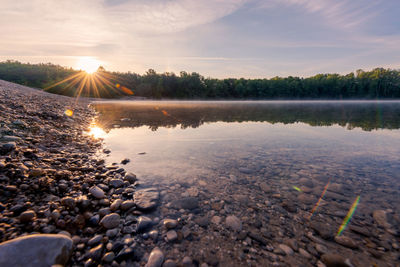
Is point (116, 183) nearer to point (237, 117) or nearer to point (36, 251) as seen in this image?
point (36, 251)

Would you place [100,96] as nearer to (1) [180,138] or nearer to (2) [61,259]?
(1) [180,138]

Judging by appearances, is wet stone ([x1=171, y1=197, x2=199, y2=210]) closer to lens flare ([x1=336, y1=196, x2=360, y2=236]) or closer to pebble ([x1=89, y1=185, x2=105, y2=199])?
pebble ([x1=89, y1=185, x2=105, y2=199])

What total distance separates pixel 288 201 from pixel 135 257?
279cm

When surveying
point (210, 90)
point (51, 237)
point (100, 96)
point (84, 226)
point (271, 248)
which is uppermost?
point (210, 90)

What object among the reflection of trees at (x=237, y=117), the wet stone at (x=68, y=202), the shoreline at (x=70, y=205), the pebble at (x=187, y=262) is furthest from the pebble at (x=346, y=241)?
the reflection of trees at (x=237, y=117)

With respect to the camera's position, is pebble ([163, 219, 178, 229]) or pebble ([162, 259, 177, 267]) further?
pebble ([163, 219, 178, 229])

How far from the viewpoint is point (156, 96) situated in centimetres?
7700

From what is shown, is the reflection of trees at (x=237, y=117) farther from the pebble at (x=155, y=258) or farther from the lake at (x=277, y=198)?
the pebble at (x=155, y=258)

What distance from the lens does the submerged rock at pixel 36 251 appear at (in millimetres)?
1596

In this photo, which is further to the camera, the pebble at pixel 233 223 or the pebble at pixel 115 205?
the pebble at pixel 115 205

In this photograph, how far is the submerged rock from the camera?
1.60 meters

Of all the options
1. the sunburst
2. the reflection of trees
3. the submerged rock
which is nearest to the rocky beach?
the submerged rock

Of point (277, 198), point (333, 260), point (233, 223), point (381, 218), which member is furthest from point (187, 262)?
point (381, 218)

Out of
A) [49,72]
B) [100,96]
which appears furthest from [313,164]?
[49,72]
